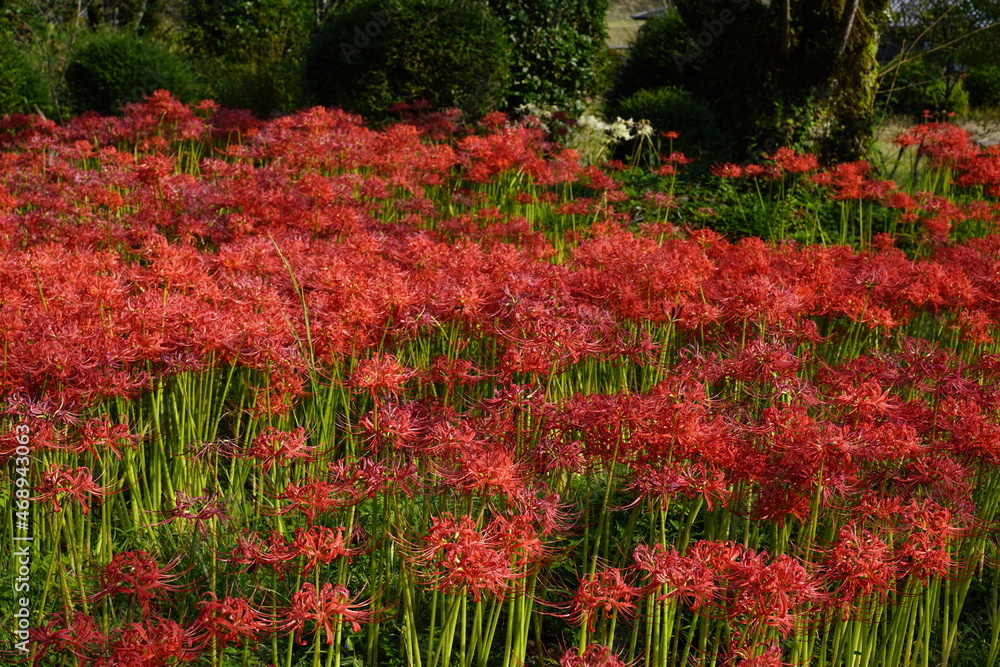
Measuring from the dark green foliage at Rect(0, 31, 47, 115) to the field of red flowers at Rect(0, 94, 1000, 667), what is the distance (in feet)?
26.1

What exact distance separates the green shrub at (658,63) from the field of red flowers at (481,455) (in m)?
10.5

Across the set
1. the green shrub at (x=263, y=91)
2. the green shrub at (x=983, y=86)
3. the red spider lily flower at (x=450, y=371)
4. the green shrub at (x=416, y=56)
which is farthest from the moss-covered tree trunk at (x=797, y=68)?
the green shrub at (x=983, y=86)

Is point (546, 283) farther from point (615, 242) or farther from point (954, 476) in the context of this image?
point (954, 476)

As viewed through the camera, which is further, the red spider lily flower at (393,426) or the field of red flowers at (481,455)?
the red spider lily flower at (393,426)

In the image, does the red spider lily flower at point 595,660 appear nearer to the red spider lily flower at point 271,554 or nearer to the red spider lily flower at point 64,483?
the red spider lily flower at point 271,554

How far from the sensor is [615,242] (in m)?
4.64

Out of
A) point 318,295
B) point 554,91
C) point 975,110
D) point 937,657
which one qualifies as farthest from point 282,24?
point 937,657

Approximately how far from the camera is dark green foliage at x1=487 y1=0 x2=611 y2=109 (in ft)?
42.0

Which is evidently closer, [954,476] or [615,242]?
[954,476]

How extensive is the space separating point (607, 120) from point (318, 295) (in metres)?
10.8

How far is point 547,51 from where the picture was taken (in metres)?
13.0

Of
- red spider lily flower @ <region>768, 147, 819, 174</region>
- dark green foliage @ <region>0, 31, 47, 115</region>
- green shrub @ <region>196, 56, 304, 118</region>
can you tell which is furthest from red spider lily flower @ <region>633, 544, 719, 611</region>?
dark green foliage @ <region>0, 31, 47, 115</region>

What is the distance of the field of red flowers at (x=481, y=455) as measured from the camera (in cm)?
216

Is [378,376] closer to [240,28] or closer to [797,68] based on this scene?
[797,68]
